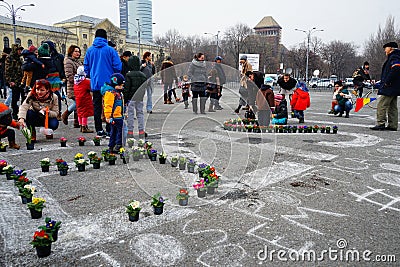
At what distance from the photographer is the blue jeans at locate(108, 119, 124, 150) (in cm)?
618

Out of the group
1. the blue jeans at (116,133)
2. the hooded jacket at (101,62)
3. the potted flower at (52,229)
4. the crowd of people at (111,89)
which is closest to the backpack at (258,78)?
the crowd of people at (111,89)

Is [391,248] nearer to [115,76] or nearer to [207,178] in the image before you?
[207,178]

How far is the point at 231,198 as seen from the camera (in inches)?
167

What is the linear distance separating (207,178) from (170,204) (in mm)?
701

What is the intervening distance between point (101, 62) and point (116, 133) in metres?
1.94

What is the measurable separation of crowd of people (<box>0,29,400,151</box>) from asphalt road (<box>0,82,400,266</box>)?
93cm

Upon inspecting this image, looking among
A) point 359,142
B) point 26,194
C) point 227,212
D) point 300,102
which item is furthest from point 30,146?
point 300,102

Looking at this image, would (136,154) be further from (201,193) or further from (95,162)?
(201,193)

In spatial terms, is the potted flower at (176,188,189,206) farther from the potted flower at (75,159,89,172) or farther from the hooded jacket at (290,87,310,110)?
the hooded jacket at (290,87,310,110)

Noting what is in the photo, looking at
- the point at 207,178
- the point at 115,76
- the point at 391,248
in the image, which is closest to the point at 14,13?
the point at 115,76

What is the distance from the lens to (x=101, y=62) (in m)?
7.30

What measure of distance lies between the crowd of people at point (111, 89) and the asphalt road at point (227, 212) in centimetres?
93

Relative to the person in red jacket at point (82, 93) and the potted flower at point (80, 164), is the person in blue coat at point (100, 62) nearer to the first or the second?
the person in red jacket at point (82, 93)

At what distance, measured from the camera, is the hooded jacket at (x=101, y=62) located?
7.31 metres
